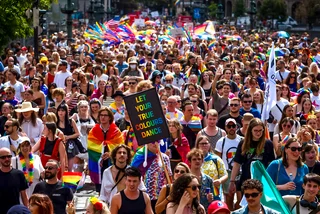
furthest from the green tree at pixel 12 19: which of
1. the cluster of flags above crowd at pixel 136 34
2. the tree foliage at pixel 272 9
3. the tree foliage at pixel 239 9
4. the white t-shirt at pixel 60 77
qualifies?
the tree foliage at pixel 239 9

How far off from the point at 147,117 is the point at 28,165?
1705mm

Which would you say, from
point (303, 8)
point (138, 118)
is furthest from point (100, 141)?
point (303, 8)

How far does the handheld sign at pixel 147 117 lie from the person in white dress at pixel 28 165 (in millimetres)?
1476

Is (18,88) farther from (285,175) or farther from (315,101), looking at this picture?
(285,175)

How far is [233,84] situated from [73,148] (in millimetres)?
5048

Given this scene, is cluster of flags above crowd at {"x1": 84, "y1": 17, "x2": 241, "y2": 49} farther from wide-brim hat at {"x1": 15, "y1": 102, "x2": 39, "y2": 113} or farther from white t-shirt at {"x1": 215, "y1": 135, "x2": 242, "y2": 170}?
white t-shirt at {"x1": 215, "y1": 135, "x2": 242, "y2": 170}

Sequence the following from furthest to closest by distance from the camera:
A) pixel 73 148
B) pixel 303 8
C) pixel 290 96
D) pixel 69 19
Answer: pixel 303 8 < pixel 69 19 < pixel 290 96 < pixel 73 148

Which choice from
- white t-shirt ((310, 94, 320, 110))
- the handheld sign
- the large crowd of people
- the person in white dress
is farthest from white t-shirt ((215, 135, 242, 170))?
white t-shirt ((310, 94, 320, 110))

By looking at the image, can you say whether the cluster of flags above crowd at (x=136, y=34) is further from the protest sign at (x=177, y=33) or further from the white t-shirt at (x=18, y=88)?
the white t-shirt at (x=18, y=88)

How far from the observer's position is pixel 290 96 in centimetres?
1577

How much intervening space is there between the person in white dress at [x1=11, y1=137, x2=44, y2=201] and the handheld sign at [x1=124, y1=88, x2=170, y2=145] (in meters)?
1.48

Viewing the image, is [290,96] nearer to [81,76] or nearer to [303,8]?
[81,76]

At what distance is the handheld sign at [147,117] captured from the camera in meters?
9.56

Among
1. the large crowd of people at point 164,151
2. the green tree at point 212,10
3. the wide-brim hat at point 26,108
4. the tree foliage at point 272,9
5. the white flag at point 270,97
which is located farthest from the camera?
the green tree at point 212,10
